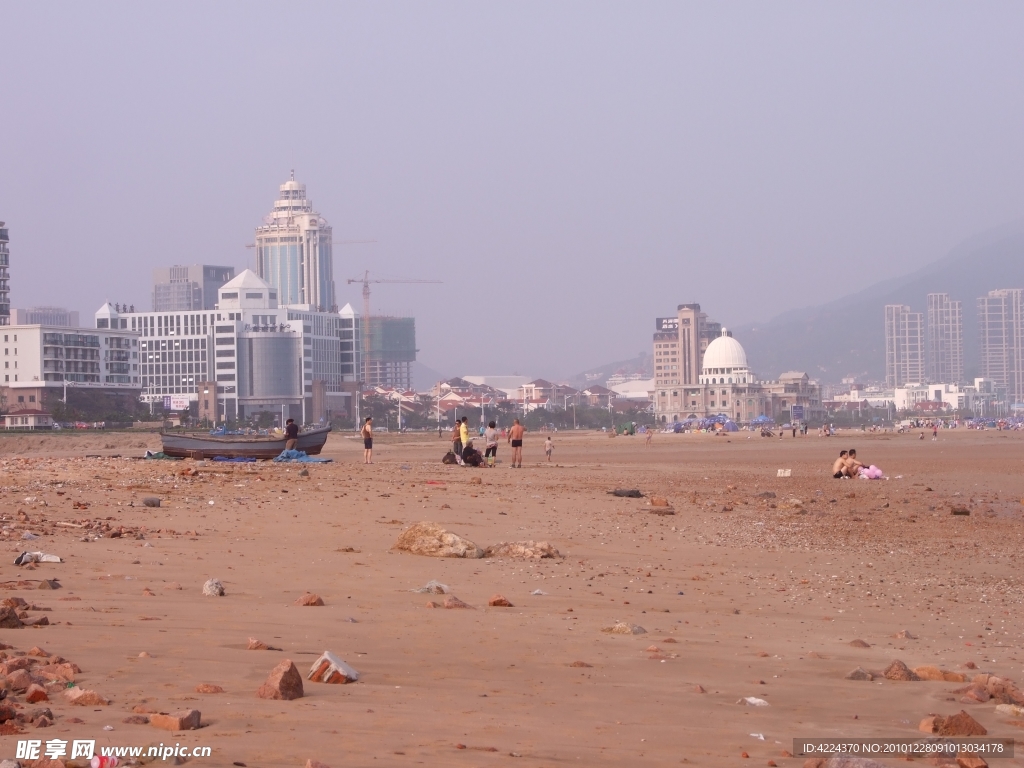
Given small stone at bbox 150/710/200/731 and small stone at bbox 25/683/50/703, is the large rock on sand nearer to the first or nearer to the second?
small stone at bbox 25/683/50/703

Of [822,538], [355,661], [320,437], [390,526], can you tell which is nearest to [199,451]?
[320,437]

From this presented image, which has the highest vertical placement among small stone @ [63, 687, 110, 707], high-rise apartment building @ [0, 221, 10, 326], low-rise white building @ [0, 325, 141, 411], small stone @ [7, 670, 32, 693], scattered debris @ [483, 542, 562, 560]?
high-rise apartment building @ [0, 221, 10, 326]

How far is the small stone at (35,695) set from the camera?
4.98 m

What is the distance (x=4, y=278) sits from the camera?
14288 cm

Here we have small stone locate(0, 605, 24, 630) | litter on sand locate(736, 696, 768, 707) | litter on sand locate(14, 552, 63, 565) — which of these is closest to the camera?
litter on sand locate(736, 696, 768, 707)

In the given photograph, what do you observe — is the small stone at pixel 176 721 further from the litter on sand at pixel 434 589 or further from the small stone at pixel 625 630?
the litter on sand at pixel 434 589

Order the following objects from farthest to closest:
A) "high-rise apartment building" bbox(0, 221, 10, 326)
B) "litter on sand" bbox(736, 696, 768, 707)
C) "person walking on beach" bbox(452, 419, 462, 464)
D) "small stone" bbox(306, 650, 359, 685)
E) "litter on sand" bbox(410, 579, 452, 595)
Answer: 1. "high-rise apartment building" bbox(0, 221, 10, 326)
2. "person walking on beach" bbox(452, 419, 462, 464)
3. "litter on sand" bbox(410, 579, 452, 595)
4. "litter on sand" bbox(736, 696, 768, 707)
5. "small stone" bbox(306, 650, 359, 685)

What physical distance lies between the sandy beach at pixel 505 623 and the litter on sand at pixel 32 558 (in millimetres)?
70

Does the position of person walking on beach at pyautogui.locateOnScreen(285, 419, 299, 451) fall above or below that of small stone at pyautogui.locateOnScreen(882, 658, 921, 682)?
above

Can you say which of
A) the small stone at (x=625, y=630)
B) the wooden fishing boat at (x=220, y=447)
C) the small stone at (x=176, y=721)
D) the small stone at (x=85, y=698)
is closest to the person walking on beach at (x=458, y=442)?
the wooden fishing boat at (x=220, y=447)

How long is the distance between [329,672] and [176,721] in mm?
1076

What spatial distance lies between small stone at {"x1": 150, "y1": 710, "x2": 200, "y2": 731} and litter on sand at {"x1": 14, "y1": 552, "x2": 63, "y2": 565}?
15.4 feet

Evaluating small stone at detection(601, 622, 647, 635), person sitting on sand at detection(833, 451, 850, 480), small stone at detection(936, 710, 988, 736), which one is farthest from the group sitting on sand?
small stone at detection(936, 710, 988, 736)

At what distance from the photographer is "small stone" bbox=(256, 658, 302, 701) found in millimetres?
5262
